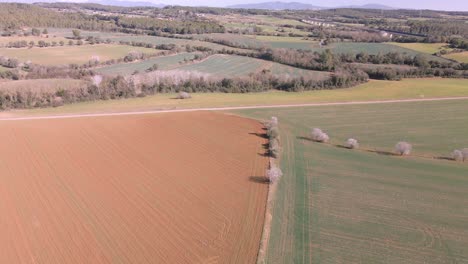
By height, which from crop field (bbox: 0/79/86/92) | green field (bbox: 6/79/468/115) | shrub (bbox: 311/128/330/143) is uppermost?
crop field (bbox: 0/79/86/92)

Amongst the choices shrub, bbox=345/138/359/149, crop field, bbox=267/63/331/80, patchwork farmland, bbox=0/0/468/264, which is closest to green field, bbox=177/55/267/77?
patchwork farmland, bbox=0/0/468/264

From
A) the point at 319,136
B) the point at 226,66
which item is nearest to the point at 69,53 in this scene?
the point at 226,66

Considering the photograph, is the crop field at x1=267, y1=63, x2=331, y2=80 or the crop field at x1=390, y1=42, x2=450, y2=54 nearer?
the crop field at x1=267, y1=63, x2=331, y2=80

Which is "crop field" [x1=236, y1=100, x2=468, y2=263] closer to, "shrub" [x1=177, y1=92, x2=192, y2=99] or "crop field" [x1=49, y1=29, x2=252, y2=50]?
"shrub" [x1=177, y1=92, x2=192, y2=99]

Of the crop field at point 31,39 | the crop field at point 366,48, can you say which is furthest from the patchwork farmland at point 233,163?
the crop field at point 31,39

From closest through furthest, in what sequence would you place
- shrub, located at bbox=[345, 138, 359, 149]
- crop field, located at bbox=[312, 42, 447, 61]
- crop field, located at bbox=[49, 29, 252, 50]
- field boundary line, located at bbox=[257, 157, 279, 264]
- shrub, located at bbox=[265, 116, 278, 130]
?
1. field boundary line, located at bbox=[257, 157, 279, 264]
2. shrub, located at bbox=[345, 138, 359, 149]
3. shrub, located at bbox=[265, 116, 278, 130]
4. crop field, located at bbox=[312, 42, 447, 61]
5. crop field, located at bbox=[49, 29, 252, 50]

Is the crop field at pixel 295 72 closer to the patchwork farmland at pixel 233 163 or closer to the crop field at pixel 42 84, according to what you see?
the patchwork farmland at pixel 233 163
